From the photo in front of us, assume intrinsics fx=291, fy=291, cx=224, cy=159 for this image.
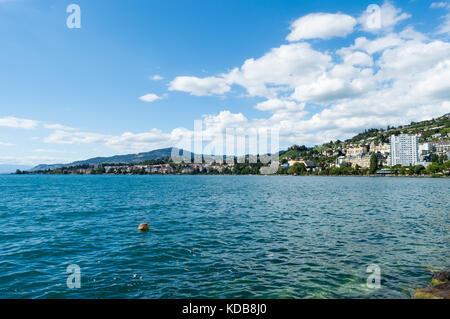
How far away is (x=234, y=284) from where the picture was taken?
14164mm

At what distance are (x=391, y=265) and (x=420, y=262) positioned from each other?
2227 mm
